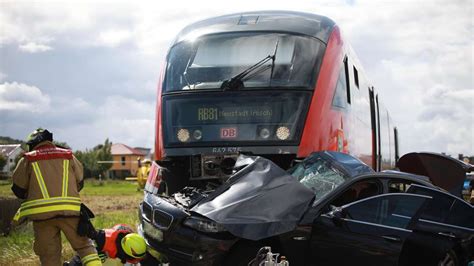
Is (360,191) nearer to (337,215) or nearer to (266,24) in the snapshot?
(337,215)

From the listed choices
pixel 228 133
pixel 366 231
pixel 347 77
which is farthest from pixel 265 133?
pixel 366 231

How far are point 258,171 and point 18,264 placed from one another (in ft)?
13.8

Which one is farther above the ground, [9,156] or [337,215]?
[9,156]

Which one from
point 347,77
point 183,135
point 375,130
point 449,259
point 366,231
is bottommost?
point 449,259

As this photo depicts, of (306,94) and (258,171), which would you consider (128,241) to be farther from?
(306,94)

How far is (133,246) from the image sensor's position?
8.04 metres

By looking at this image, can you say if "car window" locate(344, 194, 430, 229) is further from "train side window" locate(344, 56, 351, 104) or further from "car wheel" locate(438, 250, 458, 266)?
"train side window" locate(344, 56, 351, 104)

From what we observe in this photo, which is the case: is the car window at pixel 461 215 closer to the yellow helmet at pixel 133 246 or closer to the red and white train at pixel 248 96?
the red and white train at pixel 248 96

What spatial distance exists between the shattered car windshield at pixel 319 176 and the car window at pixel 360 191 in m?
0.17

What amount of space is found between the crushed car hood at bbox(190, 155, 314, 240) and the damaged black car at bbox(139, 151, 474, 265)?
0.01 meters

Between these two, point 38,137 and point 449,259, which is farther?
point 38,137

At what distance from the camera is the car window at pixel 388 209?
7238 mm

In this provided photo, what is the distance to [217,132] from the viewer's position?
35.0 feet

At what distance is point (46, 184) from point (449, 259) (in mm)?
4449
